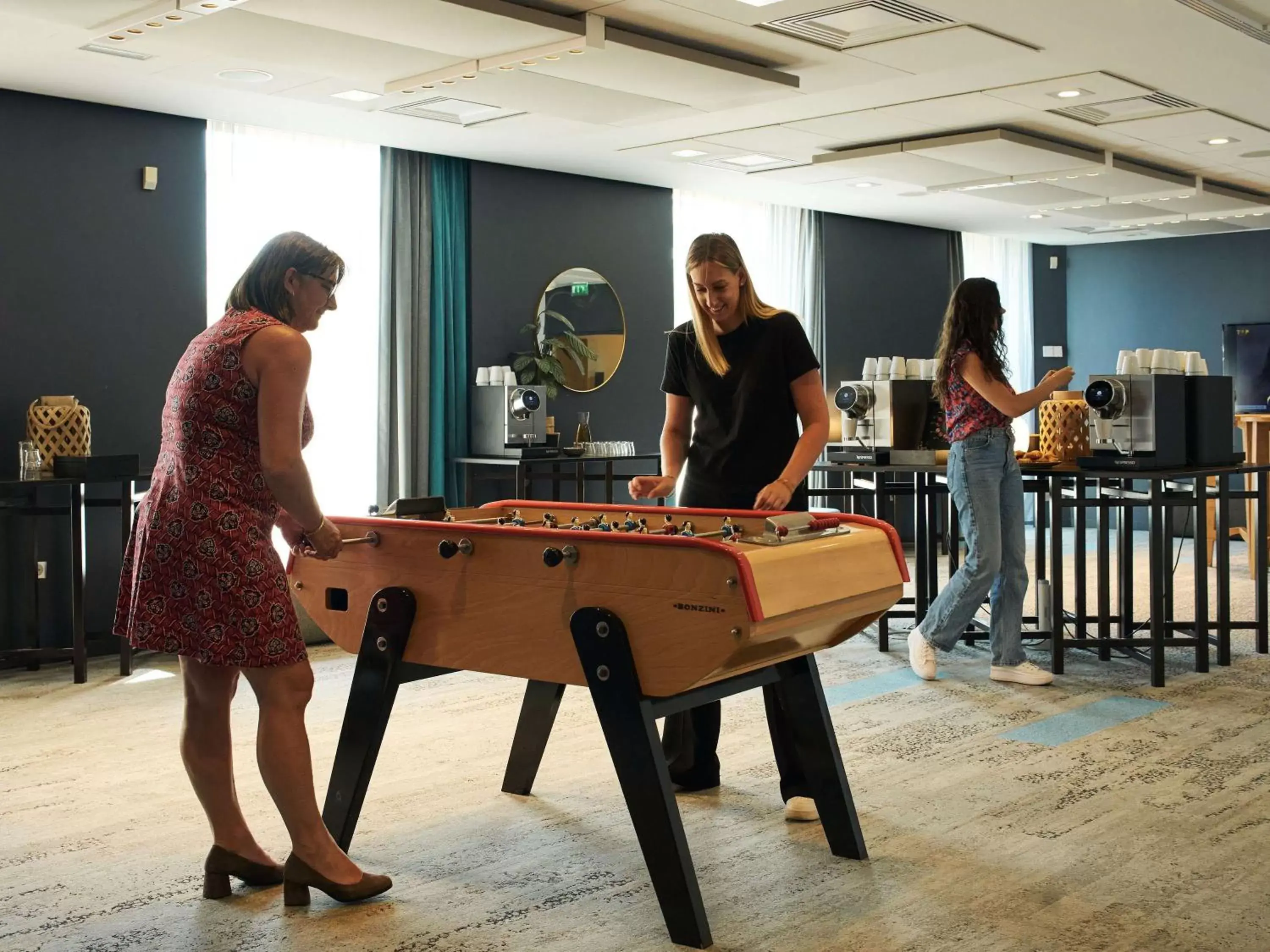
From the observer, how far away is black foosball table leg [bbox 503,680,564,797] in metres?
3.74

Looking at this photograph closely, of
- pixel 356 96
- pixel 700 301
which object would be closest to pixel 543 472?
pixel 356 96

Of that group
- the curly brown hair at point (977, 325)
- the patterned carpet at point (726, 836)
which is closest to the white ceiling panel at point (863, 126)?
the curly brown hair at point (977, 325)

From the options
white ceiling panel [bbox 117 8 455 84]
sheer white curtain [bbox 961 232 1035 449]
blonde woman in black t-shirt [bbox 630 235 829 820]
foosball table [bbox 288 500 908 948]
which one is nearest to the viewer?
foosball table [bbox 288 500 908 948]

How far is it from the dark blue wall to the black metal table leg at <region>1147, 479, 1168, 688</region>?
22.6ft

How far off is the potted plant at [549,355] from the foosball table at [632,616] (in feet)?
14.8

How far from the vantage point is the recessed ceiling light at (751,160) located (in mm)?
7820

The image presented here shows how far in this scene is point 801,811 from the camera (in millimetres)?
3473

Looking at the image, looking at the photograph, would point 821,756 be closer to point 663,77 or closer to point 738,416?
point 738,416

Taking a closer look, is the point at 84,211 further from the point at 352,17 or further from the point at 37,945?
the point at 37,945

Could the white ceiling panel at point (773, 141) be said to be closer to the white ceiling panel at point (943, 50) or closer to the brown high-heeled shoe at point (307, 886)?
the white ceiling panel at point (943, 50)

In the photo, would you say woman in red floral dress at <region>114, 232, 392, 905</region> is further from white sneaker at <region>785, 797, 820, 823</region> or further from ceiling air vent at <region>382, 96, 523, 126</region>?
ceiling air vent at <region>382, 96, 523, 126</region>

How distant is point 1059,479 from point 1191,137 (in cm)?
321

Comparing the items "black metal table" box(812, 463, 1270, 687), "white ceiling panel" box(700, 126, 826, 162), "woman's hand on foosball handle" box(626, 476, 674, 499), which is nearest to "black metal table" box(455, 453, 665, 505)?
"black metal table" box(812, 463, 1270, 687)

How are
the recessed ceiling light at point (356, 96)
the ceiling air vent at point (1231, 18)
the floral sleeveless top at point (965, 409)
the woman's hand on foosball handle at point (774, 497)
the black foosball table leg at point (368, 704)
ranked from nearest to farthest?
the black foosball table leg at point (368, 704)
the woman's hand on foosball handle at point (774, 497)
the ceiling air vent at point (1231, 18)
the floral sleeveless top at point (965, 409)
the recessed ceiling light at point (356, 96)
